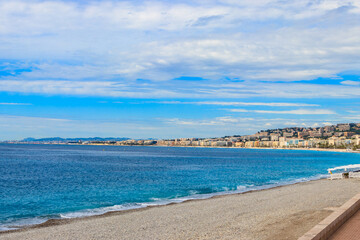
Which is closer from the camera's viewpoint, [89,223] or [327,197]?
[89,223]

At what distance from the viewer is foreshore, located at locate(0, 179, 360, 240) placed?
15.0 m

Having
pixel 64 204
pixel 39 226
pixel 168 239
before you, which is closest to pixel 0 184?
pixel 64 204

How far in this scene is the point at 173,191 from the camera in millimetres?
34438

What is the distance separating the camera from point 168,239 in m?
14.4

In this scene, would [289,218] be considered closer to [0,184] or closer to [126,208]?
[126,208]

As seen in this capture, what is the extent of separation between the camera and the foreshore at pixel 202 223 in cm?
1503

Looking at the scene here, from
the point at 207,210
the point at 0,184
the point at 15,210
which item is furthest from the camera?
the point at 0,184

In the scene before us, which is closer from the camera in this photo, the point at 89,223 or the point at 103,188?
the point at 89,223

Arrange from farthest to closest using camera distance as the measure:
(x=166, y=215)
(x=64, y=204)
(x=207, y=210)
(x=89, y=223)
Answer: (x=64, y=204), (x=207, y=210), (x=166, y=215), (x=89, y=223)

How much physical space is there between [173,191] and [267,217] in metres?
17.0

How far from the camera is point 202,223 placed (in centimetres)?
1764

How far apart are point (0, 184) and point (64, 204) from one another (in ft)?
52.8

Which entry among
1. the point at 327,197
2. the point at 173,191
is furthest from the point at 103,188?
the point at 327,197

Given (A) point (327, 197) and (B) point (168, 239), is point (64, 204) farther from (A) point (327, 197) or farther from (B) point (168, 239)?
(A) point (327, 197)
